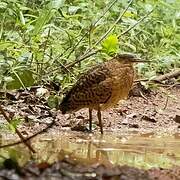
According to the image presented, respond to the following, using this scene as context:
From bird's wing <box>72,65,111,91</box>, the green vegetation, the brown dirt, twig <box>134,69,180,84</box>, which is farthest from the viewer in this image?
twig <box>134,69,180,84</box>

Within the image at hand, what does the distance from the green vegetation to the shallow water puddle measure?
124 cm

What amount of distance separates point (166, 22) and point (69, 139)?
14.0ft

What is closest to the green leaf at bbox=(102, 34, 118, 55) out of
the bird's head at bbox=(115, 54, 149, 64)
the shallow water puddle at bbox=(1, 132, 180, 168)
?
the bird's head at bbox=(115, 54, 149, 64)

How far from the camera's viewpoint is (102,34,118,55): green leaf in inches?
300

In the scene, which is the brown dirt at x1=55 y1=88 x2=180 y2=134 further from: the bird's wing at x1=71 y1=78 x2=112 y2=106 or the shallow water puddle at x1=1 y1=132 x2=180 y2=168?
the shallow water puddle at x1=1 y1=132 x2=180 y2=168

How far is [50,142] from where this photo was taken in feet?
19.9

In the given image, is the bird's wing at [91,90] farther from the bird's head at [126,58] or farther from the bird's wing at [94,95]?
the bird's head at [126,58]

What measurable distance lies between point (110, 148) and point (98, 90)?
46.6 inches

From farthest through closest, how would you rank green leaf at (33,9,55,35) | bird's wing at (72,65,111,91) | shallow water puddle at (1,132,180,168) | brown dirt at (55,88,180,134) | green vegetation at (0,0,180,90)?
green vegetation at (0,0,180,90) < green leaf at (33,9,55,35) < brown dirt at (55,88,180,134) < bird's wing at (72,65,111,91) < shallow water puddle at (1,132,180,168)

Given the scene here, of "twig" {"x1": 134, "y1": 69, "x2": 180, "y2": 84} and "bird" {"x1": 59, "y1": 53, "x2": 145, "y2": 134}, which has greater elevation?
"twig" {"x1": 134, "y1": 69, "x2": 180, "y2": 84}

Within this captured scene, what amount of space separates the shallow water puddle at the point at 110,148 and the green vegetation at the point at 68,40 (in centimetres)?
124

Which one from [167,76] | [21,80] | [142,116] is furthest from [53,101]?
[167,76]

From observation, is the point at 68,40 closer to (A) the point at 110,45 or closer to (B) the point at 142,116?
(A) the point at 110,45

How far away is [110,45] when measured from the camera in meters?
7.68
